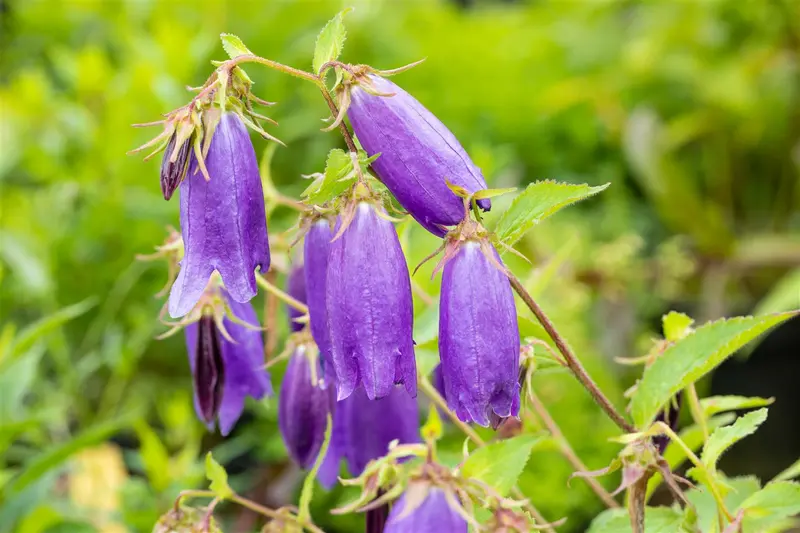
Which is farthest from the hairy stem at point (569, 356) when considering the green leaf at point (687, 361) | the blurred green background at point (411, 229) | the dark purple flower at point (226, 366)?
the blurred green background at point (411, 229)

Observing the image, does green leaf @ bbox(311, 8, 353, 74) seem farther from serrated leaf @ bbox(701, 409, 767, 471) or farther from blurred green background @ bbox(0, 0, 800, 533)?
blurred green background @ bbox(0, 0, 800, 533)

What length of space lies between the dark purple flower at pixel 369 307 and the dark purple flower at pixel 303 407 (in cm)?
15

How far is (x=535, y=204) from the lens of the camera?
54 cm

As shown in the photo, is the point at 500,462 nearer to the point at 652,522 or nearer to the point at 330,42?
the point at 652,522

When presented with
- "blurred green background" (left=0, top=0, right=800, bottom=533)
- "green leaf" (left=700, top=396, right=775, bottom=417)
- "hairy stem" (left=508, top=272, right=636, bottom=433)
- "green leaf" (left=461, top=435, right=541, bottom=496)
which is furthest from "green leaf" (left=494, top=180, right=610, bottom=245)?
"blurred green background" (left=0, top=0, right=800, bottom=533)

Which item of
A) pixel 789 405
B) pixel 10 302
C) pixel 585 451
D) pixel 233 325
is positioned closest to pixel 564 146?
pixel 789 405

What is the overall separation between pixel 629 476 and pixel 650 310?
159cm

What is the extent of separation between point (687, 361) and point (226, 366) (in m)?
0.36

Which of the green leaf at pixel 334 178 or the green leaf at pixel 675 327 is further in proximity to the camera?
the green leaf at pixel 675 327

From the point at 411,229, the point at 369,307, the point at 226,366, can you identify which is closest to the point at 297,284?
the point at 226,366

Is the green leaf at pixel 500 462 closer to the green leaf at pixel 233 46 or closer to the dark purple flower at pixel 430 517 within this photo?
the dark purple flower at pixel 430 517

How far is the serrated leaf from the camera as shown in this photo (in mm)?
560

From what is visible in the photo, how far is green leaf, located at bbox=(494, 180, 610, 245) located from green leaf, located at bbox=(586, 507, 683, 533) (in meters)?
0.21

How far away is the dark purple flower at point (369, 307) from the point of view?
19.5 inches
